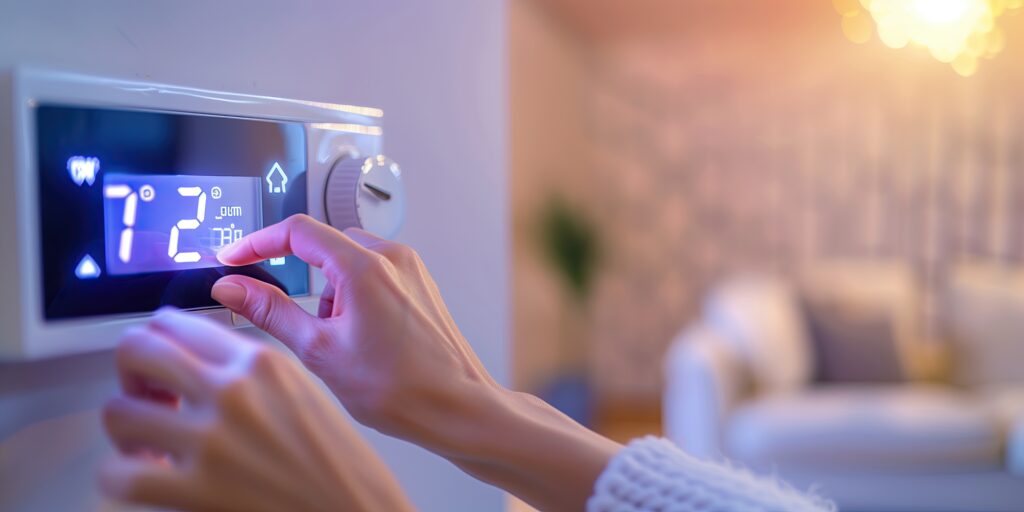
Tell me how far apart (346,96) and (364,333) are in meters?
0.18

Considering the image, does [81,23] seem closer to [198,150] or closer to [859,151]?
[198,150]

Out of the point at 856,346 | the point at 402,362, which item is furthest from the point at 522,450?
the point at 856,346

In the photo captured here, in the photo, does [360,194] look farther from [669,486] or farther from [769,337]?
[769,337]

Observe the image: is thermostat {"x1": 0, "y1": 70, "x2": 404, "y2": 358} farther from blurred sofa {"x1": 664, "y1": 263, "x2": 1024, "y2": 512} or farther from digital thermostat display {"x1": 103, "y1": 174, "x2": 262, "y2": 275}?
blurred sofa {"x1": 664, "y1": 263, "x2": 1024, "y2": 512}

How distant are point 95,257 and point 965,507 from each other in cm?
343

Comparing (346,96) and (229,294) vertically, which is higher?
(346,96)

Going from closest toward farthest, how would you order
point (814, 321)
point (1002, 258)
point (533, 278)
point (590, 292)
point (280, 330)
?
1. point (280, 330)
2. point (814, 321)
3. point (533, 278)
4. point (1002, 258)
5. point (590, 292)

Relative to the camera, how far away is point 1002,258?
5293 mm

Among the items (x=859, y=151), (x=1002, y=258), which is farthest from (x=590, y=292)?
(x=1002, y=258)

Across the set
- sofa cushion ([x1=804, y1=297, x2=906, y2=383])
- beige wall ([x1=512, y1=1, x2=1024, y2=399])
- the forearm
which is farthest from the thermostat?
beige wall ([x1=512, y1=1, x2=1024, y2=399])

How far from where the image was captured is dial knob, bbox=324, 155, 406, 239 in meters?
0.53

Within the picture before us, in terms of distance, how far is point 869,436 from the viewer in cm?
320

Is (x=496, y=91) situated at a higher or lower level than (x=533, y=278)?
higher

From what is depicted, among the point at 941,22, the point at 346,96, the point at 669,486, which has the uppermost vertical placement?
the point at 941,22
